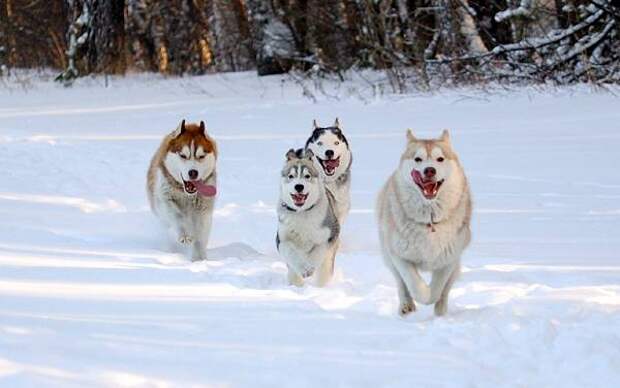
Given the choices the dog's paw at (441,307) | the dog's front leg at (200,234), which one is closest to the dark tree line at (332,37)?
the dog's front leg at (200,234)

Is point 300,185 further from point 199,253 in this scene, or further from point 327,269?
point 199,253

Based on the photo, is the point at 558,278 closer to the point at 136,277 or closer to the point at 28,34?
the point at 136,277

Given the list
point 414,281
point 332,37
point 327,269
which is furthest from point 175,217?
point 332,37

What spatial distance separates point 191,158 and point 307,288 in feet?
6.16

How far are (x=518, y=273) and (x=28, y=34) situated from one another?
31.0 m

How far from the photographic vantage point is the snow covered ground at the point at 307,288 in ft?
12.2

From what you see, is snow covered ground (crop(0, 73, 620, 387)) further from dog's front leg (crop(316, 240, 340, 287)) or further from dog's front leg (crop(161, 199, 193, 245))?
dog's front leg (crop(161, 199, 193, 245))

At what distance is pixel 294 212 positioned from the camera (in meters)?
6.47

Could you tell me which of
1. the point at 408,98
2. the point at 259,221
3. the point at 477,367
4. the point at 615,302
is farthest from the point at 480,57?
the point at 477,367

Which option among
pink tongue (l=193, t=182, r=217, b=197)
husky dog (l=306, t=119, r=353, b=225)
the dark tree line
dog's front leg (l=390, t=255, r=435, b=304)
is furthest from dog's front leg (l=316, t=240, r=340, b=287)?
the dark tree line

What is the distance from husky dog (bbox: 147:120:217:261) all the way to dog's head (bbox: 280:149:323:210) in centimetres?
103

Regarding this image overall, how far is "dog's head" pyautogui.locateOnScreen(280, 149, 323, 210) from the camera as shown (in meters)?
6.38

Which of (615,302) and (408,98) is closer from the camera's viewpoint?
(615,302)

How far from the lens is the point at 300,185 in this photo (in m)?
6.37
